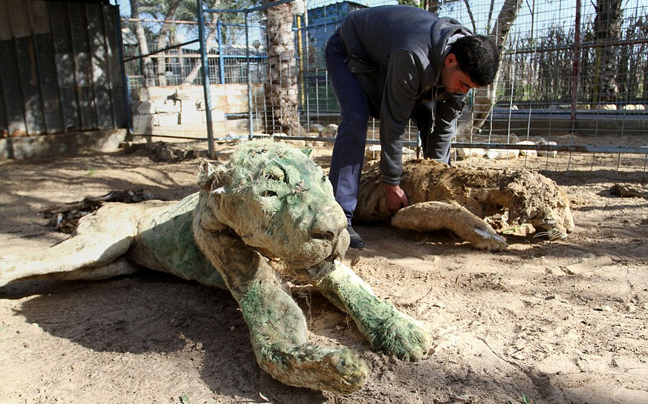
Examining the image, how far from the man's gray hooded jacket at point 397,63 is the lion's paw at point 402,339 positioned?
2.07 meters

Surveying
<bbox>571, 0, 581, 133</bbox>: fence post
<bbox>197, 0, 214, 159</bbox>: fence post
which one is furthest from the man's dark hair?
<bbox>197, 0, 214, 159</bbox>: fence post

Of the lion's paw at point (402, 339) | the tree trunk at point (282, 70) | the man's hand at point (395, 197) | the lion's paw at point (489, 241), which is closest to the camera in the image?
the lion's paw at point (402, 339)

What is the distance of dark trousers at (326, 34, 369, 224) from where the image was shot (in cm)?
430

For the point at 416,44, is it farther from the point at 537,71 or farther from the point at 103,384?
the point at 537,71

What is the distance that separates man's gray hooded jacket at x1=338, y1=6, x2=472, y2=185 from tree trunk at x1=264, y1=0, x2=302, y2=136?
17.4ft

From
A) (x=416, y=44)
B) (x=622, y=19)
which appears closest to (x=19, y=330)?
(x=416, y=44)

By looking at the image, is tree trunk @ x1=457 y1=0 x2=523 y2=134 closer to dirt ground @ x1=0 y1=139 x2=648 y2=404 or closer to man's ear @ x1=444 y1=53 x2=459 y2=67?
dirt ground @ x1=0 y1=139 x2=648 y2=404

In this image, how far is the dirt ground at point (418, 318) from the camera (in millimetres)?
2086

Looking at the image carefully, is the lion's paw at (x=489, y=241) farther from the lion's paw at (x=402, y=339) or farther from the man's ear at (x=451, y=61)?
the lion's paw at (x=402, y=339)

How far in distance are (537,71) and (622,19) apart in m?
1.50

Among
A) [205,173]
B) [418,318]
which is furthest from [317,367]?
[205,173]

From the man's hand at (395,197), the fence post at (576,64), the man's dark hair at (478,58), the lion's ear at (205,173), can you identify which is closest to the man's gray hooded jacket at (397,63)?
the man's hand at (395,197)

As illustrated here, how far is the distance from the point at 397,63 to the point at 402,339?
7.52 feet

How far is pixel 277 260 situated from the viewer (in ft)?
7.50
